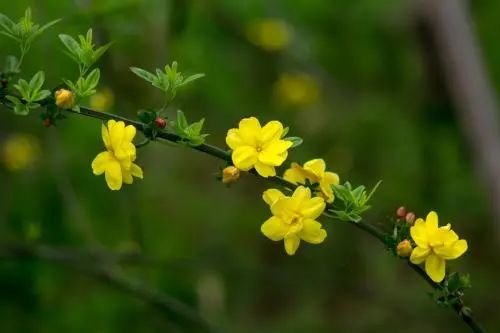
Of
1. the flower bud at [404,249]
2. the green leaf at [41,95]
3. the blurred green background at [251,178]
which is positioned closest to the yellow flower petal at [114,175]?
the green leaf at [41,95]

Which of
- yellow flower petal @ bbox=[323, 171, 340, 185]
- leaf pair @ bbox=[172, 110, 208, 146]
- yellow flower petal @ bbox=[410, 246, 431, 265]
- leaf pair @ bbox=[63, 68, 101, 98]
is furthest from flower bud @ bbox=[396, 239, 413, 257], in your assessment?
leaf pair @ bbox=[63, 68, 101, 98]

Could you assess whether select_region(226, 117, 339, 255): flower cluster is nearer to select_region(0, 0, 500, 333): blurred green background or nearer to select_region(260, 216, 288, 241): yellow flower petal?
select_region(260, 216, 288, 241): yellow flower petal

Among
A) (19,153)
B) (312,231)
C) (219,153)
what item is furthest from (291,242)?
(19,153)

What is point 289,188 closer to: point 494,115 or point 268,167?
point 268,167

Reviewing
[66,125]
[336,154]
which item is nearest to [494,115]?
[336,154]

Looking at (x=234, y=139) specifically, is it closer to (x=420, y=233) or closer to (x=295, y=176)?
(x=295, y=176)

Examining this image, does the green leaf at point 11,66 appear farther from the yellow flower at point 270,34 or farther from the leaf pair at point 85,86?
the yellow flower at point 270,34
